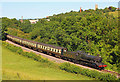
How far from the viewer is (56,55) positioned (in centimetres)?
4247

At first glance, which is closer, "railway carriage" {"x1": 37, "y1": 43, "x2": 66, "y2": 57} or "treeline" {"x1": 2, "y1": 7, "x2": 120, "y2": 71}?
"treeline" {"x1": 2, "y1": 7, "x2": 120, "y2": 71}

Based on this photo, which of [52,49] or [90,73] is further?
[52,49]

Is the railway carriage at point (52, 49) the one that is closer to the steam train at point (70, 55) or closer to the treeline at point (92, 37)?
the steam train at point (70, 55)

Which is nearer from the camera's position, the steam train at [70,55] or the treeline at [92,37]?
the steam train at [70,55]

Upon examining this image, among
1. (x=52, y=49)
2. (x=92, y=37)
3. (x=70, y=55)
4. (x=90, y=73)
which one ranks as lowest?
(x=90, y=73)

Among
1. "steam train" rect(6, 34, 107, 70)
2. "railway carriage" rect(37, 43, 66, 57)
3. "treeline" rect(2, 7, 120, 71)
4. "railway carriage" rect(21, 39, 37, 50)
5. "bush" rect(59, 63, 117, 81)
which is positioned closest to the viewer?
"bush" rect(59, 63, 117, 81)

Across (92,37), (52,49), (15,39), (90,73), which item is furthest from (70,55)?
(15,39)

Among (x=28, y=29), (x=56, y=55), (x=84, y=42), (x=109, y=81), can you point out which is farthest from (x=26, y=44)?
(x=28, y=29)

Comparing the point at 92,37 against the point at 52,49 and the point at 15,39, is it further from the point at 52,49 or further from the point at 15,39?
the point at 15,39

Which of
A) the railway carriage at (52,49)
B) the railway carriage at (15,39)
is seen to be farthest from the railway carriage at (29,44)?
the railway carriage at (15,39)

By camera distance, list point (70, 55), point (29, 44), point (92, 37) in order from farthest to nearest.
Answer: point (29, 44) → point (92, 37) → point (70, 55)

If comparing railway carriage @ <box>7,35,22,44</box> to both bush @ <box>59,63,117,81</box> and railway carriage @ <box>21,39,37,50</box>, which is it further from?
bush @ <box>59,63,117,81</box>

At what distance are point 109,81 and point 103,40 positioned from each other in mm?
21796

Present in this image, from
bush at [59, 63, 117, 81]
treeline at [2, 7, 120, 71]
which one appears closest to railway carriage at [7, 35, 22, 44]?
treeline at [2, 7, 120, 71]
